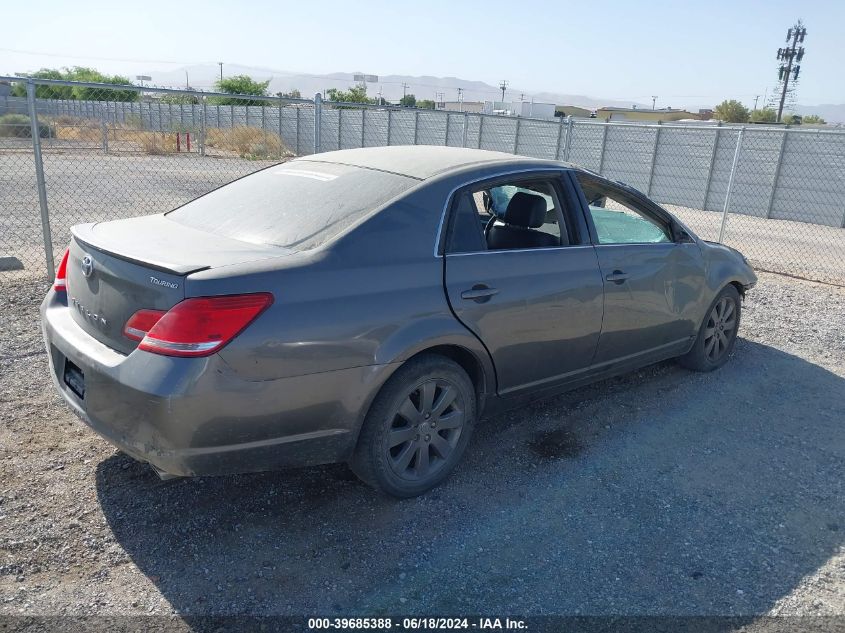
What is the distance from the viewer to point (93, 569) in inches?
112

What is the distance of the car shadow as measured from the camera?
111 inches

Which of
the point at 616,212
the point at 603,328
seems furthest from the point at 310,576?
the point at 616,212

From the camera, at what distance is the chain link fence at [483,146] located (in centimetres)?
1342

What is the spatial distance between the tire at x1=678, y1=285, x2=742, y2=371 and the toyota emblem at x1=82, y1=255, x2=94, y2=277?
423 centimetres

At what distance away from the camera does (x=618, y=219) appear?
15.9 ft

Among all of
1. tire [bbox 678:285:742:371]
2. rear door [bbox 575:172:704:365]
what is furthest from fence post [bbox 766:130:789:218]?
rear door [bbox 575:172:704:365]

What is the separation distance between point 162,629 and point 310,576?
605mm

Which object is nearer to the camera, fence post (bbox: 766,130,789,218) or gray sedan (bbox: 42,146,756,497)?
gray sedan (bbox: 42,146,756,497)

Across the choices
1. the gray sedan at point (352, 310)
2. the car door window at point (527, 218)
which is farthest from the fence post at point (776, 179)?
the car door window at point (527, 218)

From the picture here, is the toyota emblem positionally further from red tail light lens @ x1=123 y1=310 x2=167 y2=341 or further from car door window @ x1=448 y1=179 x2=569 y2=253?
car door window @ x1=448 y1=179 x2=569 y2=253

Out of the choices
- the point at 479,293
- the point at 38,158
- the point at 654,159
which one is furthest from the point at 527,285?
the point at 654,159

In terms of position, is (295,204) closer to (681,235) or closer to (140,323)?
(140,323)

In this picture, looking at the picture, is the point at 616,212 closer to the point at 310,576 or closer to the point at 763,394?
the point at 763,394

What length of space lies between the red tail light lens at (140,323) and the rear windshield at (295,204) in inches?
26.0
